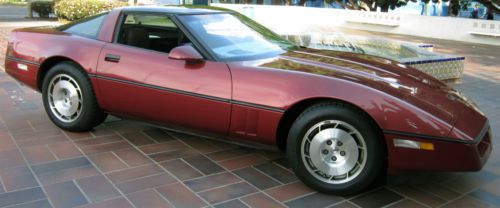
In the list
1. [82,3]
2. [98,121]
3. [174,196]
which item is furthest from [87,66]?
[82,3]

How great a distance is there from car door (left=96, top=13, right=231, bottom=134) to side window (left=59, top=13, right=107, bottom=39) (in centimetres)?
27

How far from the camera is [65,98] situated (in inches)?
180

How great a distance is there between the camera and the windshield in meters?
3.88

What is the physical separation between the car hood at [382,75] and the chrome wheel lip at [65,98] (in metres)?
1.88

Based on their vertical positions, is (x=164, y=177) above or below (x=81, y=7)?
below

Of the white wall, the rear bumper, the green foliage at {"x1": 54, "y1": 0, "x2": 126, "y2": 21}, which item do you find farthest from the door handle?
the green foliage at {"x1": 54, "y1": 0, "x2": 126, "y2": 21}

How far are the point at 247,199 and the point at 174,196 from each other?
0.50 meters

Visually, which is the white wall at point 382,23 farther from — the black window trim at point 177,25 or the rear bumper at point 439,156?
the rear bumper at point 439,156

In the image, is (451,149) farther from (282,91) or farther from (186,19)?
(186,19)

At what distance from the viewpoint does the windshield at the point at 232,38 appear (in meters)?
3.88

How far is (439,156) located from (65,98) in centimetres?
336

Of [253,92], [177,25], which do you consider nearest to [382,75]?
[253,92]

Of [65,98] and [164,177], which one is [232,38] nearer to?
[164,177]

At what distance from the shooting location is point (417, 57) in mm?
7324
